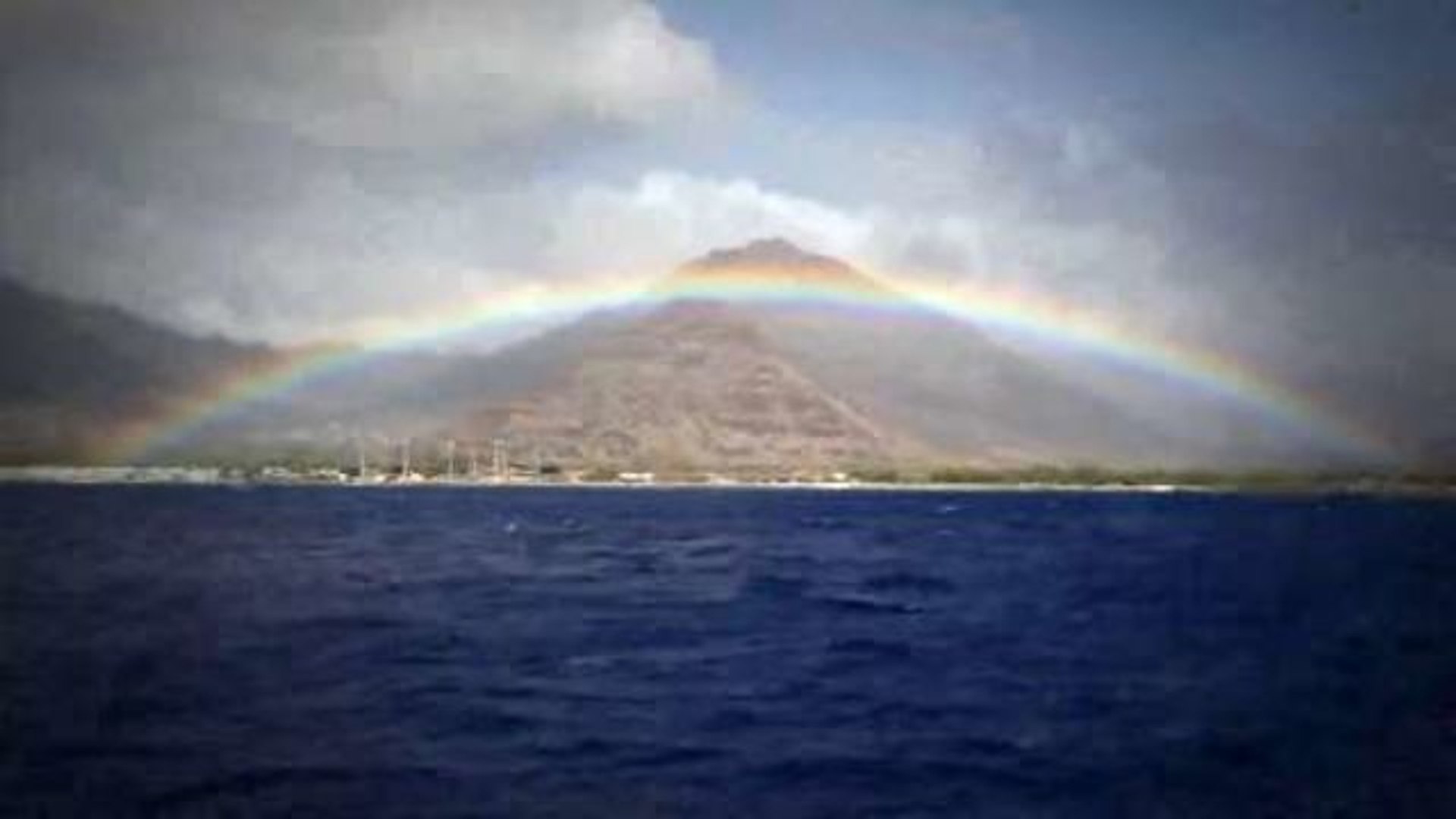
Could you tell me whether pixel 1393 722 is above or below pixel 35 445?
below

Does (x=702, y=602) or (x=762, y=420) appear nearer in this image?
(x=702, y=602)

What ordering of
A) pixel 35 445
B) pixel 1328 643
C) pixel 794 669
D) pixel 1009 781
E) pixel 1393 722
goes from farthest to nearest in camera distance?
pixel 35 445 < pixel 1328 643 < pixel 794 669 < pixel 1393 722 < pixel 1009 781

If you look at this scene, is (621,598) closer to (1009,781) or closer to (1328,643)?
(1328,643)

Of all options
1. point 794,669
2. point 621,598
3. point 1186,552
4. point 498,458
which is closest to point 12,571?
point 621,598

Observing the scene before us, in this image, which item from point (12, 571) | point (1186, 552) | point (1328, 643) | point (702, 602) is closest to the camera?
point (1328, 643)

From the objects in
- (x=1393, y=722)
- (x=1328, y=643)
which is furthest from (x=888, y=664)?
(x=1328, y=643)

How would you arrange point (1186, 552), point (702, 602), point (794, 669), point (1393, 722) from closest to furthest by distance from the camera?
point (1393, 722)
point (794, 669)
point (702, 602)
point (1186, 552)

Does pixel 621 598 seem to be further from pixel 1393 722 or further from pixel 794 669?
pixel 1393 722
